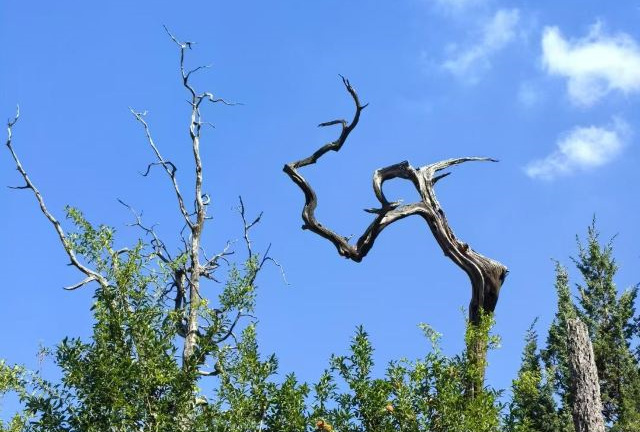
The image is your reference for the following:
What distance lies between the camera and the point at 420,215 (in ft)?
37.6

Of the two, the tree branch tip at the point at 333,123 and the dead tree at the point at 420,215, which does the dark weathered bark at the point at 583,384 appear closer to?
the dead tree at the point at 420,215

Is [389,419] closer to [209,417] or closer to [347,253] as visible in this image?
[209,417]

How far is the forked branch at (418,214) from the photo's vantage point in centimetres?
1091

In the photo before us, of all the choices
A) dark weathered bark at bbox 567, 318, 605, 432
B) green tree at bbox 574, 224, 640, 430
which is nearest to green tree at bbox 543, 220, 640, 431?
green tree at bbox 574, 224, 640, 430

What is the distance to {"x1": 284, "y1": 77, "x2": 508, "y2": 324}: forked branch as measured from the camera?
35.8ft

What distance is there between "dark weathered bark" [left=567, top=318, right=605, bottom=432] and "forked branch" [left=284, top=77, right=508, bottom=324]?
1.18 m

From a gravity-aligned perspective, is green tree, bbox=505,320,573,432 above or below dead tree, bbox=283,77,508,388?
above

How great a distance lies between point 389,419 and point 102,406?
292 centimetres

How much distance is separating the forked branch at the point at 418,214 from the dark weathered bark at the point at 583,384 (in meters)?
1.18

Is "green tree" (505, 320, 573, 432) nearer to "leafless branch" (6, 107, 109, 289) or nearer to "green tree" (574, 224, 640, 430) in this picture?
"green tree" (574, 224, 640, 430)

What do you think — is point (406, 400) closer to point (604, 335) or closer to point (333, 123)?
point (333, 123)

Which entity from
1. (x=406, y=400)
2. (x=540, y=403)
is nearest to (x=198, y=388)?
(x=406, y=400)

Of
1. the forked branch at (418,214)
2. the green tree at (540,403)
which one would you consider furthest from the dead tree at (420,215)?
the green tree at (540,403)

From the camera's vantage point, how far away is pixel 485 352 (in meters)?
9.88
